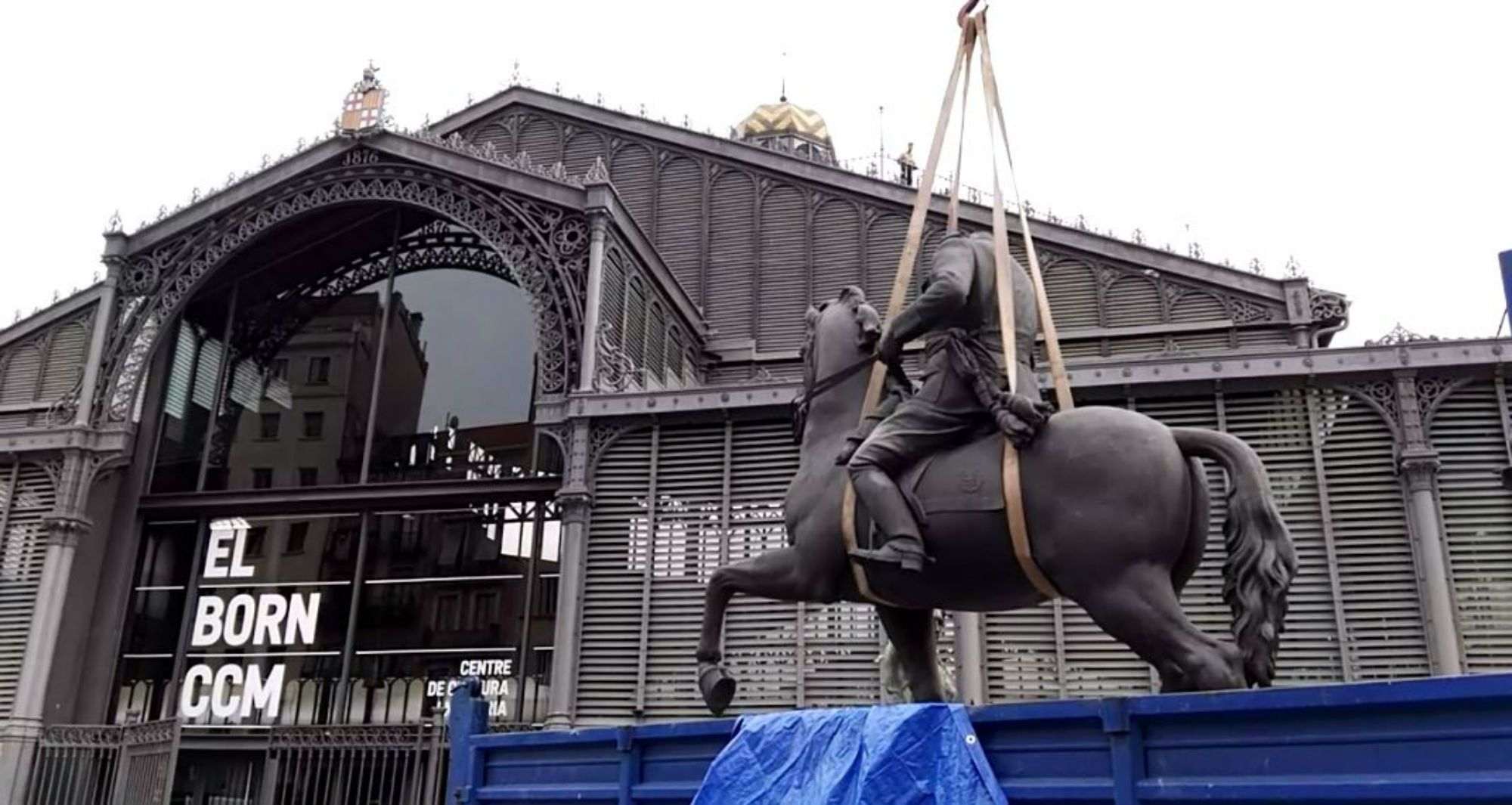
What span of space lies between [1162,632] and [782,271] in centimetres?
1709

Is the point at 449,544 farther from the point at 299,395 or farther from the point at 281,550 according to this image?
the point at 299,395

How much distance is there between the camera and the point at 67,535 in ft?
57.3

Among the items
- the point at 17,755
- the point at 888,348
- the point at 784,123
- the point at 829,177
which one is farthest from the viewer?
the point at 784,123

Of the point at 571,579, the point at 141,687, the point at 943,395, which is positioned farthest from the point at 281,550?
the point at 943,395

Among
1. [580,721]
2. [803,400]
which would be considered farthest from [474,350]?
[803,400]

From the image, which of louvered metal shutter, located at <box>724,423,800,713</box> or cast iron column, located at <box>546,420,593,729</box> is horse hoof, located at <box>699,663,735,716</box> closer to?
louvered metal shutter, located at <box>724,423,800,713</box>

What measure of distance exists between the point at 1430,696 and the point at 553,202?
15161mm

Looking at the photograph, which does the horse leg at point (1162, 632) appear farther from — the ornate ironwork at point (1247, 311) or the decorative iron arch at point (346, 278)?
the decorative iron arch at point (346, 278)

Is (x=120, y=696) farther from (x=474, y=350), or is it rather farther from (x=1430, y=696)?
(x=1430, y=696)

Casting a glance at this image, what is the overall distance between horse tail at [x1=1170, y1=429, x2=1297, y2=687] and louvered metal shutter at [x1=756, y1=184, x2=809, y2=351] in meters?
15.5

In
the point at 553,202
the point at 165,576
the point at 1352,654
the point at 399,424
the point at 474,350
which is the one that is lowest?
the point at 1352,654

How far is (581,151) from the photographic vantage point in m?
25.3

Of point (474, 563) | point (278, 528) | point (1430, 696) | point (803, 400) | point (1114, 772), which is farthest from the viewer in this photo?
point (278, 528)

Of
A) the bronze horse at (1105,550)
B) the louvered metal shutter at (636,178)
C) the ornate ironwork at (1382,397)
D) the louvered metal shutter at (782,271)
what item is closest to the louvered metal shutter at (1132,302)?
the louvered metal shutter at (782,271)
